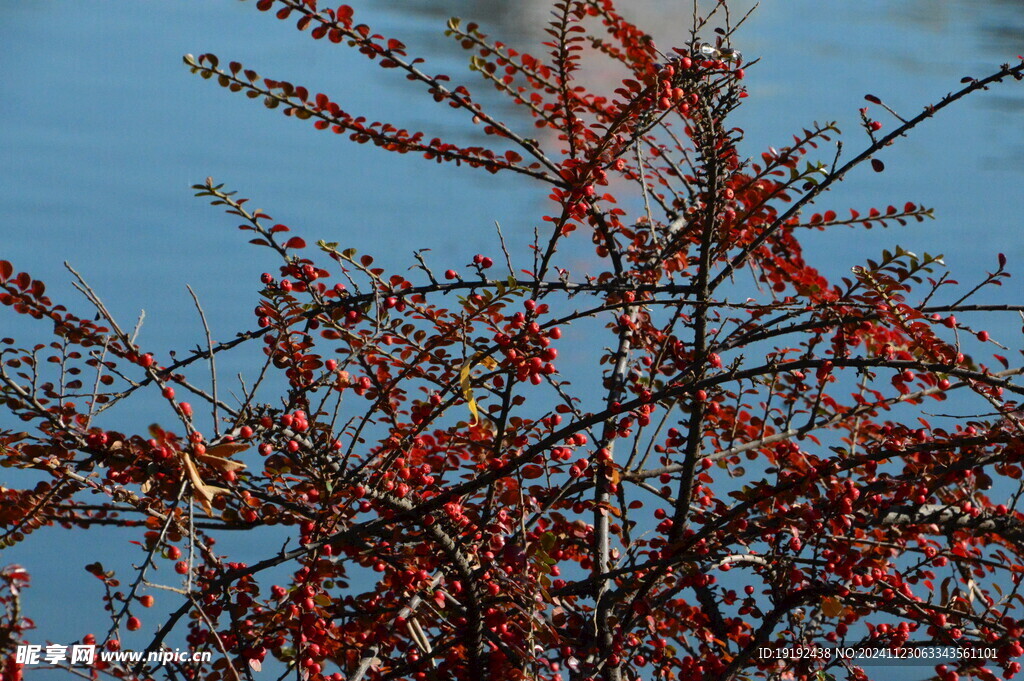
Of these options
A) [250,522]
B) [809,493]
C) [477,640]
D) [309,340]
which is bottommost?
[477,640]

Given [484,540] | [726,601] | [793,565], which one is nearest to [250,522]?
[484,540]

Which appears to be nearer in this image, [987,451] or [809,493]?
[987,451]

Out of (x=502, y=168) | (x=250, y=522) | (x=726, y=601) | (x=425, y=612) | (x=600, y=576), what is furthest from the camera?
(x=726, y=601)

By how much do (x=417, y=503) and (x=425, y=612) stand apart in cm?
36

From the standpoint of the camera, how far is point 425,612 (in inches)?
83.0

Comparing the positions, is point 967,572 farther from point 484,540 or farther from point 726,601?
point 484,540

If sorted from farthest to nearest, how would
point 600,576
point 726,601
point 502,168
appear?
point 726,601 < point 502,168 < point 600,576

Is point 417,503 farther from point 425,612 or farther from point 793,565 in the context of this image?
point 793,565

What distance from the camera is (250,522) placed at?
1.78 m

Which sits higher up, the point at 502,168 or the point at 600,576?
the point at 502,168

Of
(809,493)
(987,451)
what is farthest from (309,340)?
(987,451)

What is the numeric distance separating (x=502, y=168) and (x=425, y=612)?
1.03m

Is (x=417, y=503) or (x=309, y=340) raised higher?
(x=309, y=340)

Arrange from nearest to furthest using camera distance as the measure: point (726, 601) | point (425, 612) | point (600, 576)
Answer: point (600, 576), point (425, 612), point (726, 601)
